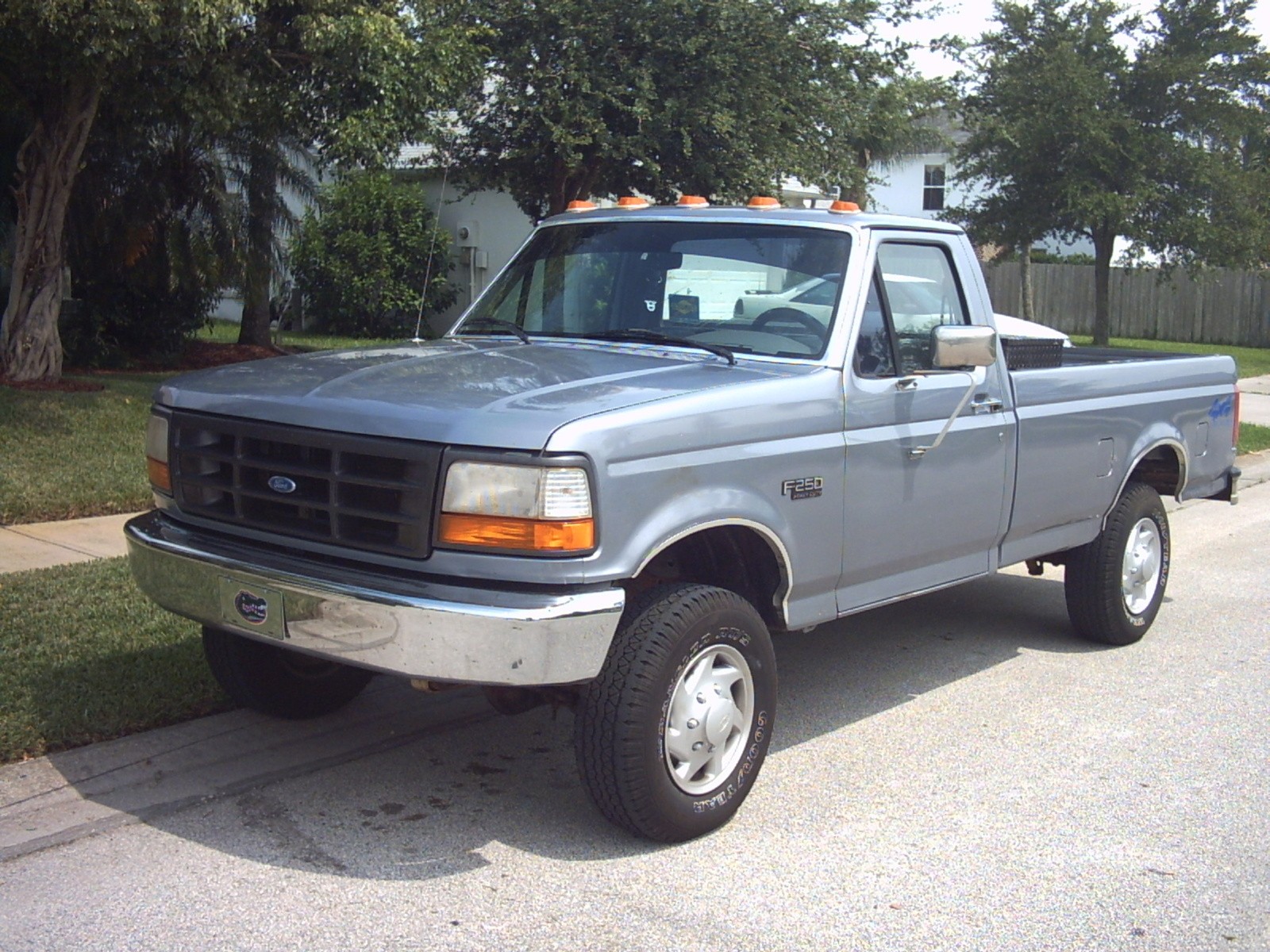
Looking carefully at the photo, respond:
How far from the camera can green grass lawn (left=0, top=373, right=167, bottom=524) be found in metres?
9.11

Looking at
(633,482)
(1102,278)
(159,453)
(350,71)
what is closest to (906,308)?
(633,482)

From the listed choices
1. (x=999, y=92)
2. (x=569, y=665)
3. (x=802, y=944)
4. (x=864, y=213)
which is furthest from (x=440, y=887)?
(x=999, y=92)

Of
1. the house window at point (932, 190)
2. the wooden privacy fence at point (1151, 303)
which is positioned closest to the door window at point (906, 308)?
the wooden privacy fence at point (1151, 303)

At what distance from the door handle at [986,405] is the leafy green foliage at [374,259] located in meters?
17.9

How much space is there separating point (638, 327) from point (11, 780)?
9.24 ft

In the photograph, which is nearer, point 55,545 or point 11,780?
point 11,780

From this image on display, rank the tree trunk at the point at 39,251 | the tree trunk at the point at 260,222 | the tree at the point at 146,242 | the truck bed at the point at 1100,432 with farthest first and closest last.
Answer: the tree trunk at the point at 260,222 → the tree at the point at 146,242 → the tree trunk at the point at 39,251 → the truck bed at the point at 1100,432

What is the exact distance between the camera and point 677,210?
5.94 meters

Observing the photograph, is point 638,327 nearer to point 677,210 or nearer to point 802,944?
point 677,210

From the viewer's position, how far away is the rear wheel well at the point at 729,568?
4875mm

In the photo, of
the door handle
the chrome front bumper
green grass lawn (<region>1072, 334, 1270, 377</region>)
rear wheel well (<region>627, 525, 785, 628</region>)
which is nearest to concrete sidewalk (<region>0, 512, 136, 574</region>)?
the chrome front bumper

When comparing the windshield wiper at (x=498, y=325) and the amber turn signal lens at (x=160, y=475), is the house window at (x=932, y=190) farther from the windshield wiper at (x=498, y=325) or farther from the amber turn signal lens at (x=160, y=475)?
the amber turn signal lens at (x=160, y=475)

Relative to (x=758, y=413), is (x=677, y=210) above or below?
above

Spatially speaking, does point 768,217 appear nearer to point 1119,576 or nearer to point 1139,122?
point 1119,576
